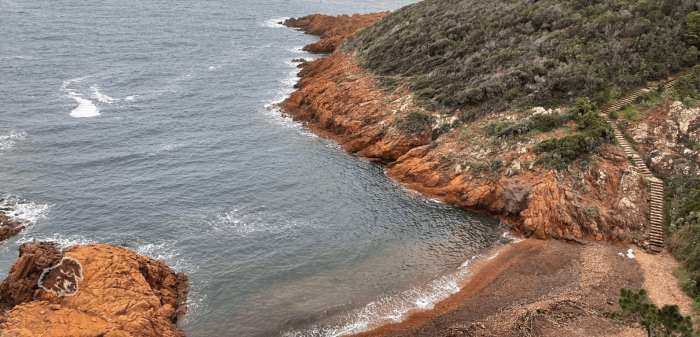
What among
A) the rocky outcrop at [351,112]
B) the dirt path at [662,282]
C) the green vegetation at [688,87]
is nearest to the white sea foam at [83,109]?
the rocky outcrop at [351,112]

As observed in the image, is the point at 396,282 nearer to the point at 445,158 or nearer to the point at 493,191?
the point at 493,191

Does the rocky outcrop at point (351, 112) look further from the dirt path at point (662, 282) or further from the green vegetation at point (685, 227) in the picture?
the dirt path at point (662, 282)

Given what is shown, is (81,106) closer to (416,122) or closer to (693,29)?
(416,122)

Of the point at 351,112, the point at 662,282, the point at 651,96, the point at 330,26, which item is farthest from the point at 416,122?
the point at 330,26

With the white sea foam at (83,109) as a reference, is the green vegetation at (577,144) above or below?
above

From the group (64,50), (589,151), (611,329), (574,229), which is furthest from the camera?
(64,50)

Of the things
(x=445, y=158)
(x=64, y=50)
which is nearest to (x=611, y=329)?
(x=445, y=158)
